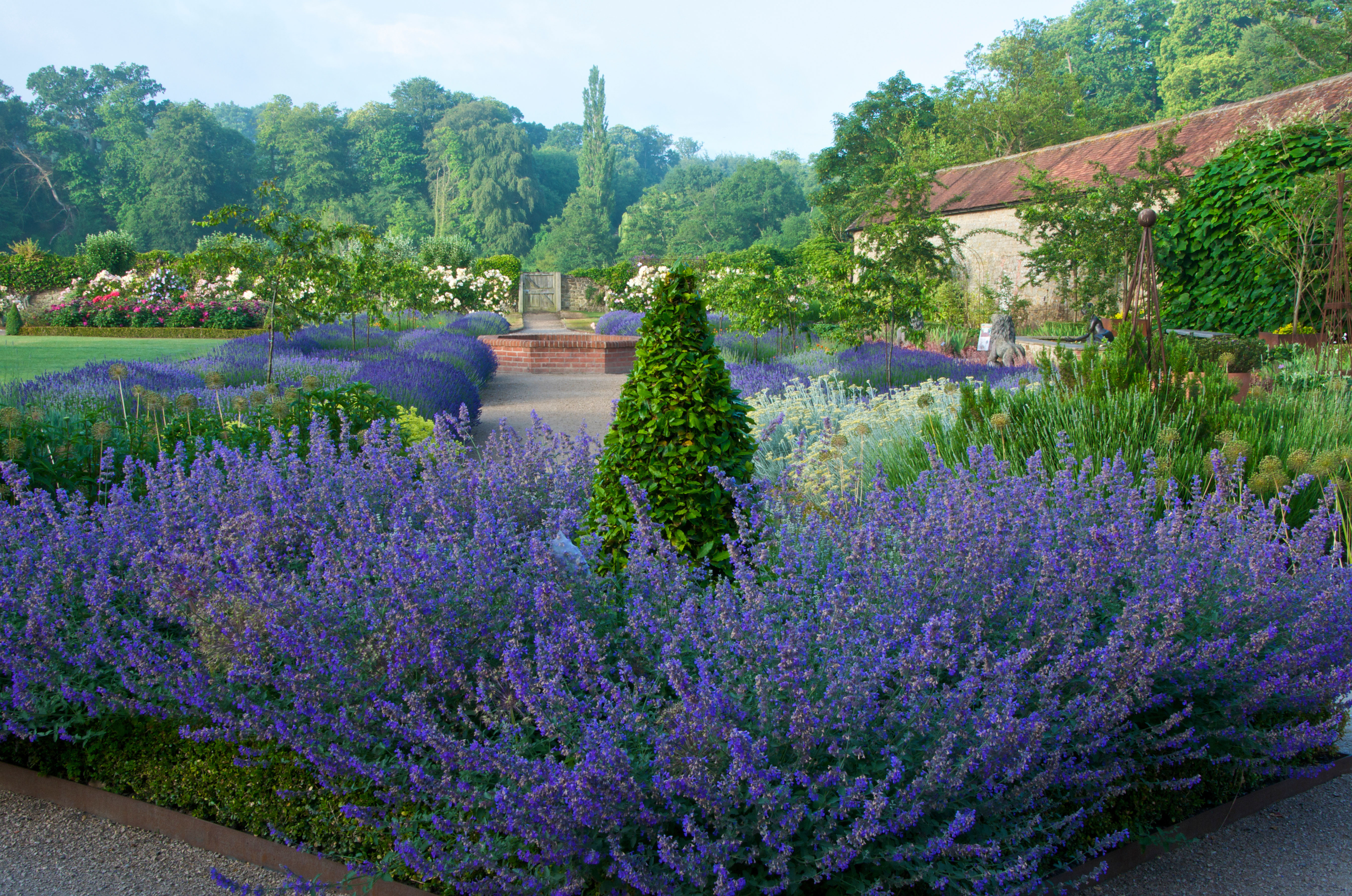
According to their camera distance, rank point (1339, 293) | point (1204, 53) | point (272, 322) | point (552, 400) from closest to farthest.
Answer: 1. point (272, 322)
2. point (1339, 293)
3. point (552, 400)
4. point (1204, 53)

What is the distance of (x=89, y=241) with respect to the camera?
2675 cm

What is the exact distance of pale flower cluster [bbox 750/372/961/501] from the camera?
4.53 metres

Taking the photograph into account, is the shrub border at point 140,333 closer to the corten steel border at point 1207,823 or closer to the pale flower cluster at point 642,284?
the pale flower cluster at point 642,284

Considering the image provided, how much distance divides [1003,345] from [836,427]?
6.97 m

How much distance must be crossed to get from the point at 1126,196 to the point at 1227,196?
2171 mm

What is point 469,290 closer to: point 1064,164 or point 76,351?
point 76,351

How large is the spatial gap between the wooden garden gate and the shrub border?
1686cm

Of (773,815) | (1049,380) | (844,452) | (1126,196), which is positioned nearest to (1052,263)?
(1126,196)

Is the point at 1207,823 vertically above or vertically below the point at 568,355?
below

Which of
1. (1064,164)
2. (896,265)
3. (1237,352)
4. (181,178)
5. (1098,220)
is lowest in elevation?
(1237,352)

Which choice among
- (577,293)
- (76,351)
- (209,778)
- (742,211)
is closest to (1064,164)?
(577,293)

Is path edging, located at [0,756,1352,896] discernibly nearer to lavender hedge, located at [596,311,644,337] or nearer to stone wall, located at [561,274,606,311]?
lavender hedge, located at [596,311,644,337]

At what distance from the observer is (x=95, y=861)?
2443mm

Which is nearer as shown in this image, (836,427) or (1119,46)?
(836,427)
